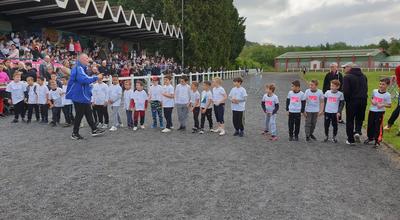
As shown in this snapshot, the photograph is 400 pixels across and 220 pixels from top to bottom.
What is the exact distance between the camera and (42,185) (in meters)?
5.35

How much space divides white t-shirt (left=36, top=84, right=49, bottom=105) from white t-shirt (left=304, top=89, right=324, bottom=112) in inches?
285

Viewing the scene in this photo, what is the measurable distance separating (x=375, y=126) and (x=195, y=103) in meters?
4.34

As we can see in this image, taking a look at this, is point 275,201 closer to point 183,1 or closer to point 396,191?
point 396,191

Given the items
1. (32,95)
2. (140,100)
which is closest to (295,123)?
(140,100)

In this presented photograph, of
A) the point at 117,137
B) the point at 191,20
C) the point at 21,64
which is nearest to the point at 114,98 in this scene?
the point at 117,137

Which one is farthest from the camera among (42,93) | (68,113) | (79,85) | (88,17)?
(88,17)

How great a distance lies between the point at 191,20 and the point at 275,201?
3018cm

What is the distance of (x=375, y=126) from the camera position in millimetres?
8484

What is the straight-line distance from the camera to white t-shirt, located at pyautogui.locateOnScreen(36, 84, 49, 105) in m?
11.1

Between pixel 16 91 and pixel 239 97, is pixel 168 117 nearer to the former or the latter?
pixel 239 97

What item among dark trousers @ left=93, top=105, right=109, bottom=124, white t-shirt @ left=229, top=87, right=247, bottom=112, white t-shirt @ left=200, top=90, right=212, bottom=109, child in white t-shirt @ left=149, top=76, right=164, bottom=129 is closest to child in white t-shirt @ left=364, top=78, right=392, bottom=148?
white t-shirt @ left=229, top=87, right=247, bottom=112

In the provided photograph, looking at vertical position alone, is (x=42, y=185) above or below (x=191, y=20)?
below

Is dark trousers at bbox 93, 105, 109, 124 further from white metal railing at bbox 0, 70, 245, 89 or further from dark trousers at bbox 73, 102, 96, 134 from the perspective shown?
white metal railing at bbox 0, 70, 245, 89

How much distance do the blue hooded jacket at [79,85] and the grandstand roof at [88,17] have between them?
9745 millimetres
